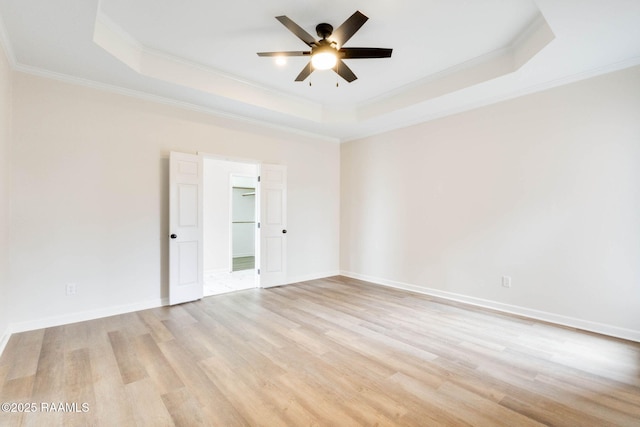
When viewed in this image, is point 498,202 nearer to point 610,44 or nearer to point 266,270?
point 610,44

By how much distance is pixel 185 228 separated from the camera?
164 inches

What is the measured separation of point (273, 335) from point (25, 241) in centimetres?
286

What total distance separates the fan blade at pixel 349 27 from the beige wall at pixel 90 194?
266 centimetres

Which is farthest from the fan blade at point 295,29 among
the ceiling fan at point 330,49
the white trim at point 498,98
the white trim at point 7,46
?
the white trim at point 498,98

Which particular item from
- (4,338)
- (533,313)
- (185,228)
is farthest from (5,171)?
(533,313)

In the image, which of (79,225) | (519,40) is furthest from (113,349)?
(519,40)

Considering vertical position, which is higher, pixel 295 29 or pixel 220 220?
pixel 295 29

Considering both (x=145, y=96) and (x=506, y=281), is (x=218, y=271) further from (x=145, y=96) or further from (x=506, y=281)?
(x=506, y=281)

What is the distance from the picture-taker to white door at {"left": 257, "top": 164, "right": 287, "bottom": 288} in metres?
5.11

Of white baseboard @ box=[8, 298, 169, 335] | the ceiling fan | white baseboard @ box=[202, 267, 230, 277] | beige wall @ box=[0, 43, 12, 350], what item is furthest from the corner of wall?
white baseboard @ box=[202, 267, 230, 277]

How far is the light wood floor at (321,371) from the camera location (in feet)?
6.26

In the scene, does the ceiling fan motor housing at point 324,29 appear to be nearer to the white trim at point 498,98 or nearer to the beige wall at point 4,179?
the white trim at point 498,98

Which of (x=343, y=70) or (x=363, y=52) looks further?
(x=343, y=70)

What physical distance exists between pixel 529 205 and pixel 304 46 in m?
3.32
